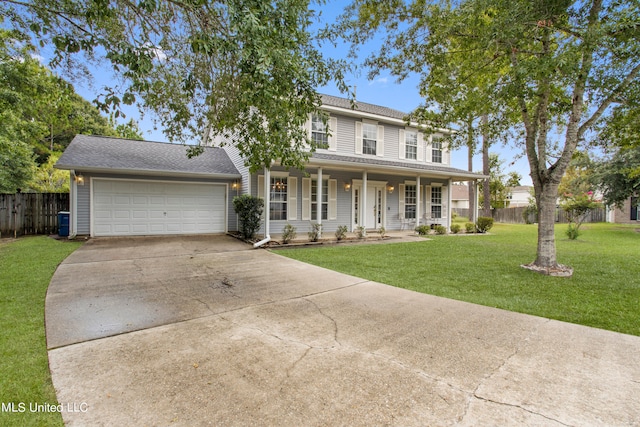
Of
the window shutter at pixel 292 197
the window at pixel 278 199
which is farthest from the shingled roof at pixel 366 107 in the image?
the window at pixel 278 199

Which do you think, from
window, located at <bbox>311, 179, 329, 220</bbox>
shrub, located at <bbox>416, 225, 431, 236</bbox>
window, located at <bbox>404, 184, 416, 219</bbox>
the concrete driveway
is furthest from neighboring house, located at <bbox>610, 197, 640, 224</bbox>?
the concrete driveway

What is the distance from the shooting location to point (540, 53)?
18.6ft

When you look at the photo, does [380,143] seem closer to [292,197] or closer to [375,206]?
[375,206]

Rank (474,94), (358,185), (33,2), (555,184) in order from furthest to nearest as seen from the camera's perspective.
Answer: (358,185)
(474,94)
(555,184)
(33,2)

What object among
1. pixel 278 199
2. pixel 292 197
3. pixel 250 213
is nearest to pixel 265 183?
pixel 250 213

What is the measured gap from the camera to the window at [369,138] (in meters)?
13.4

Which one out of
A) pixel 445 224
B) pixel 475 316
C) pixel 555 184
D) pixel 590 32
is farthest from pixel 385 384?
pixel 445 224

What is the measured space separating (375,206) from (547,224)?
25.8 ft

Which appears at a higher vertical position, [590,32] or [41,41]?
[41,41]

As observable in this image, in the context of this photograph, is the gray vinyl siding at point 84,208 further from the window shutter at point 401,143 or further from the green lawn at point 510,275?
the window shutter at point 401,143

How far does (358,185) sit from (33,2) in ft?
35.4

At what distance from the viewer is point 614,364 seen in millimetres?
2633

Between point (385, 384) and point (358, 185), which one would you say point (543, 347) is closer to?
point (385, 384)

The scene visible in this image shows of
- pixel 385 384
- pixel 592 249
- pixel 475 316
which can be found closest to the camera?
pixel 385 384
